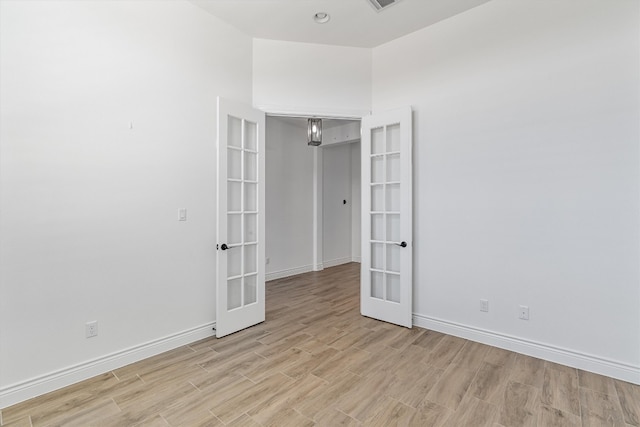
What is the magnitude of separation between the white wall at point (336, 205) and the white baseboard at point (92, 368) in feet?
12.5

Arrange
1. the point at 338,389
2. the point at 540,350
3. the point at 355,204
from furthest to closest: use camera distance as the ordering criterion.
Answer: the point at 355,204 → the point at 540,350 → the point at 338,389

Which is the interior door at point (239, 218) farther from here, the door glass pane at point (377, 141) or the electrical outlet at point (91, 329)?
the door glass pane at point (377, 141)

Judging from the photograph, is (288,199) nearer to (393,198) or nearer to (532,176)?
Result: (393,198)

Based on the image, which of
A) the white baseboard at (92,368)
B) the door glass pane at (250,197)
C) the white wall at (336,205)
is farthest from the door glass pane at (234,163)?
the white wall at (336,205)

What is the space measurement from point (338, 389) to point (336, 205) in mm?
4890

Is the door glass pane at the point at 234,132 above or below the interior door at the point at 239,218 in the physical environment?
above

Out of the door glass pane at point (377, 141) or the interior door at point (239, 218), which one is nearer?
the interior door at point (239, 218)

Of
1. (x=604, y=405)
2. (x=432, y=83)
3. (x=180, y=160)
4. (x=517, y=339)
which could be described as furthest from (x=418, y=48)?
(x=604, y=405)

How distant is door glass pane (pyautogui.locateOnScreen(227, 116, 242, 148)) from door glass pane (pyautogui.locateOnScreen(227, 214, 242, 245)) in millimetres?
777

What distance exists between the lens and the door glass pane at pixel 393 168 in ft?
11.6

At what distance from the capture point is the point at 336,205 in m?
6.88

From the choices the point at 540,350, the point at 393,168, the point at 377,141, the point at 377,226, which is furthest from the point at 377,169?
the point at 540,350

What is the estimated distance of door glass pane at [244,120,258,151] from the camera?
3.41m

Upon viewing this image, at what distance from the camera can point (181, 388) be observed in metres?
2.24
